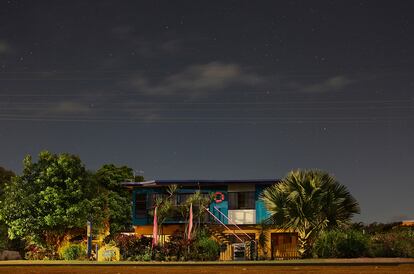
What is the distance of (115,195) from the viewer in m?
64.0

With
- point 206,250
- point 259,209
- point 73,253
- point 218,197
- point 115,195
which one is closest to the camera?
point 206,250

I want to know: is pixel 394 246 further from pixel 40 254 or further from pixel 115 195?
pixel 115 195

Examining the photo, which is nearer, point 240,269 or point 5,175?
point 240,269

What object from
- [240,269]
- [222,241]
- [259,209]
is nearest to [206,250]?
[222,241]

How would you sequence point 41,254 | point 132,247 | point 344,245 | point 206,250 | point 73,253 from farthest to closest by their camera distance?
point 41,254
point 73,253
point 132,247
point 206,250
point 344,245

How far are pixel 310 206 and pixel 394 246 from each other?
19.5ft

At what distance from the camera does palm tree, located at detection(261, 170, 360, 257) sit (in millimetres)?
40188

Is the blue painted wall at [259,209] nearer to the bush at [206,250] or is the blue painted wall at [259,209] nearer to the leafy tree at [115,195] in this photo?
the bush at [206,250]

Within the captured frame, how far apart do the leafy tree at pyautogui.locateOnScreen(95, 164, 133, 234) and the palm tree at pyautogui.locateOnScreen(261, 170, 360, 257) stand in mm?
21111

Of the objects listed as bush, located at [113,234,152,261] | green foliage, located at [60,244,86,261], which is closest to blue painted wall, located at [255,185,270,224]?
bush, located at [113,234,152,261]

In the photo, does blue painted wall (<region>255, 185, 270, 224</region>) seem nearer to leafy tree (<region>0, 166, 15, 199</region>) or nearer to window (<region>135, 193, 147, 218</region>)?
window (<region>135, 193, 147, 218</region>)

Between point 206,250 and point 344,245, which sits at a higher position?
point 344,245

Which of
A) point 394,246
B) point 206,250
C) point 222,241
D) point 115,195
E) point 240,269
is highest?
point 115,195

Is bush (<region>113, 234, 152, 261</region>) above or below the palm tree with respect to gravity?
below
